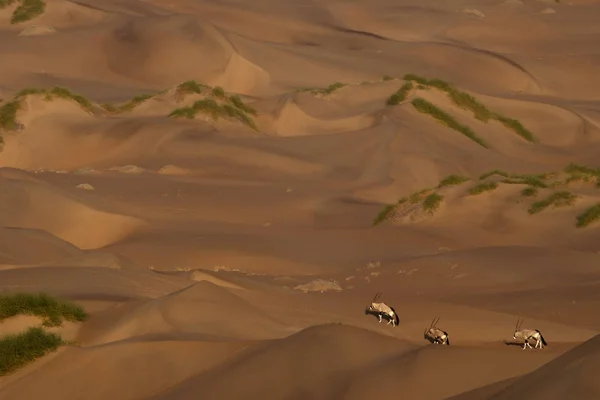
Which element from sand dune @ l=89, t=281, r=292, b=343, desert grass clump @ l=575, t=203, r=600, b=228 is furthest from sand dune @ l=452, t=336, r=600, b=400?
desert grass clump @ l=575, t=203, r=600, b=228

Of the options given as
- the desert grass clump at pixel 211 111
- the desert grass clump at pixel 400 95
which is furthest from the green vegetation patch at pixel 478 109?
the desert grass clump at pixel 211 111

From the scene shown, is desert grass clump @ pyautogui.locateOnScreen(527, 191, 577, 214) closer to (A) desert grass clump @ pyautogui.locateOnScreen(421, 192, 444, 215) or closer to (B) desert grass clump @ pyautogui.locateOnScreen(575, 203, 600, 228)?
(B) desert grass clump @ pyautogui.locateOnScreen(575, 203, 600, 228)

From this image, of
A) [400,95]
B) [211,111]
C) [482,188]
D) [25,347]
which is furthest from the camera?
[400,95]

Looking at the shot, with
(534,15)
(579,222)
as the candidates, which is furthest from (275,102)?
(534,15)

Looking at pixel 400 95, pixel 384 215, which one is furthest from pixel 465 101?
pixel 384 215

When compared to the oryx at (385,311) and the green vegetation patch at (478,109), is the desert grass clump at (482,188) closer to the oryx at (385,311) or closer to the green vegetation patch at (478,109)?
the oryx at (385,311)

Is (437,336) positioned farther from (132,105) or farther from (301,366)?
(132,105)

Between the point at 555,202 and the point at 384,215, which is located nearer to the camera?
the point at 555,202

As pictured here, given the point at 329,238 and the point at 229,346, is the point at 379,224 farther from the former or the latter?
the point at 229,346
